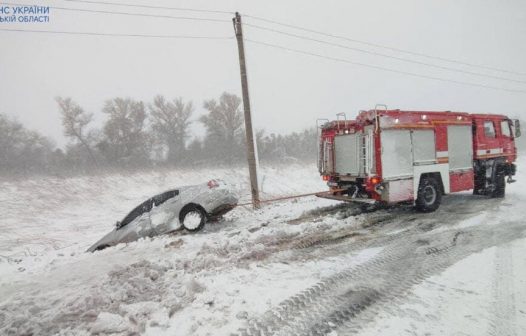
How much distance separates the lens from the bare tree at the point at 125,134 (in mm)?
22492

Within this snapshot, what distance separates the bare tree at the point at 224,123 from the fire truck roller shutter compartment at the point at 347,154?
54.1 ft

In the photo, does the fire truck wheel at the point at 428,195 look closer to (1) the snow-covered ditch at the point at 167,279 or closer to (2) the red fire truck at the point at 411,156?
(2) the red fire truck at the point at 411,156

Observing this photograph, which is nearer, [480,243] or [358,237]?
[480,243]

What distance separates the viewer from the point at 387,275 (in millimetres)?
5082

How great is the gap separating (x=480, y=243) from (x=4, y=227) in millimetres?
14781

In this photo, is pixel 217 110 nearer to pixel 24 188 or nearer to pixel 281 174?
pixel 281 174

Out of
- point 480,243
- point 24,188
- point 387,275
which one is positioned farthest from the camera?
point 24,188

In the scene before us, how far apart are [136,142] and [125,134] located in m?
1.04

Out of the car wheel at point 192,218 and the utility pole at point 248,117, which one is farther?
the utility pole at point 248,117

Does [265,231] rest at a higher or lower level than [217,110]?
lower

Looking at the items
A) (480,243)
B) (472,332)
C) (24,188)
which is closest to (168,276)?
(472,332)

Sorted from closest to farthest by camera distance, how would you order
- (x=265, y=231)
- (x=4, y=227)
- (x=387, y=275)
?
(x=387, y=275), (x=265, y=231), (x=4, y=227)

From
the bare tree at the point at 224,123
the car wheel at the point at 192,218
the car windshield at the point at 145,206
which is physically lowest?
the car wheel at the point at 192,218

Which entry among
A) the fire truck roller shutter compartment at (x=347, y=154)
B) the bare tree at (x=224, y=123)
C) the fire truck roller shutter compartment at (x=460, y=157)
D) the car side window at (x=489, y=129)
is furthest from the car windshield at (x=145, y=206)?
the bare tree at (x=224, y=123)
